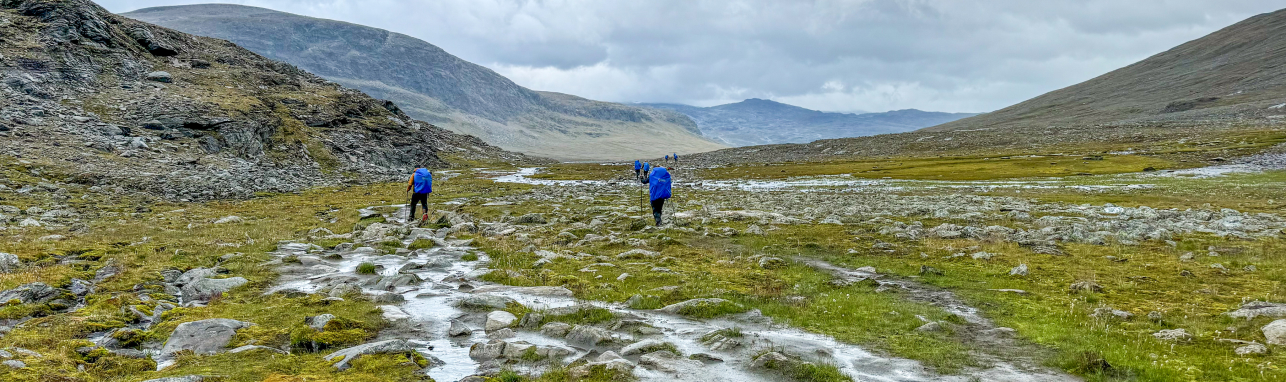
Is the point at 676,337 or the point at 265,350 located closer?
the point at 265,350

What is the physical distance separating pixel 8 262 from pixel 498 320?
45.1 ft

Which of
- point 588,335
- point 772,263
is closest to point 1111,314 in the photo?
point 772,263

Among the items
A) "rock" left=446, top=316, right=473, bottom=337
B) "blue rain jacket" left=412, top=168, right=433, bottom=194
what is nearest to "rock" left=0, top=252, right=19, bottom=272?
"rock" left=446, top=316, right=473, bottom=337

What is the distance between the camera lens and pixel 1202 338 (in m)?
10.6

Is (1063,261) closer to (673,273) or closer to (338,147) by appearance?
(673,273)

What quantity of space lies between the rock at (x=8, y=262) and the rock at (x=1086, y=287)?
85.6 feet

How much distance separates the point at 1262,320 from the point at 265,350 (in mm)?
17695

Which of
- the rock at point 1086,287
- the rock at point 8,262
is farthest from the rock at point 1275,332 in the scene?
the rock at point 8,262

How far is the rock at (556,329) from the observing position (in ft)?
38.3

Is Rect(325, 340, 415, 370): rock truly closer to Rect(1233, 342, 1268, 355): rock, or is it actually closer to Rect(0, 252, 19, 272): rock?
Rect(0, 252, 19, 272): rock

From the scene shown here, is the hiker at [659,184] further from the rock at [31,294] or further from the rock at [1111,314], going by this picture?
the rock at [31,294]

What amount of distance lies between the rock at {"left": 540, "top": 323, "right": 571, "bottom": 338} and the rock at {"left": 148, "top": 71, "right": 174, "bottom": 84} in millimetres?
96410

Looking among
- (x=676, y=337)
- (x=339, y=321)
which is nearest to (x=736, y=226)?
(x=676, y=337)

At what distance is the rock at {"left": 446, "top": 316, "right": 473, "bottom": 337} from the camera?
11.7 metres
